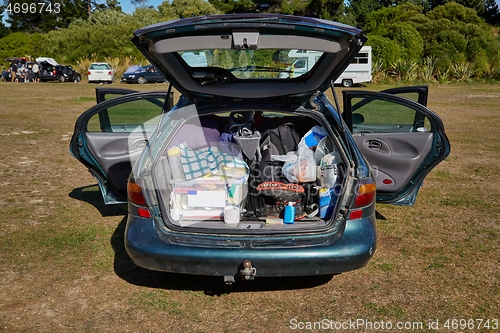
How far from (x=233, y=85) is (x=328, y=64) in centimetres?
77

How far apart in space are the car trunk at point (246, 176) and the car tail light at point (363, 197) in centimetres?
15

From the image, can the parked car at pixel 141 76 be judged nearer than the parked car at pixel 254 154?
No

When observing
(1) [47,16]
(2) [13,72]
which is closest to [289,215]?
(2) [13,72]

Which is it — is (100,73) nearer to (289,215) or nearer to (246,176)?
(246,176)

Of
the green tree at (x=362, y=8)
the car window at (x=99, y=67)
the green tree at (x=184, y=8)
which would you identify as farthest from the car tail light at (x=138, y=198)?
the green tree at (x=362, y=8)

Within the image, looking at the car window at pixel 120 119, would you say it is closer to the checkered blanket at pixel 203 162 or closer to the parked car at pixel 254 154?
the parked car at pixel 254 154

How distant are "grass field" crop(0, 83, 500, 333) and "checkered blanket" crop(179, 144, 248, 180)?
2.76 ft

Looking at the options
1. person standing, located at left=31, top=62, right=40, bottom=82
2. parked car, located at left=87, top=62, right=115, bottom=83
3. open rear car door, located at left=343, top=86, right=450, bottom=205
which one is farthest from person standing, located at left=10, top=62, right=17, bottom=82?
open rear car door, located at left=343, top=86, right=450, bottom=205

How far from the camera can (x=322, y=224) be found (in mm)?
3623

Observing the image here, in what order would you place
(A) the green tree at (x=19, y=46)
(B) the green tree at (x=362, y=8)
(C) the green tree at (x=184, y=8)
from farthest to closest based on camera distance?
(B) the green tree at (x=362, y=8) → (C) the green tree at (x=184, y=8) → (A) the green tree at (x=19, y=46)

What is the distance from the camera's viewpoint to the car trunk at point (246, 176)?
381cm

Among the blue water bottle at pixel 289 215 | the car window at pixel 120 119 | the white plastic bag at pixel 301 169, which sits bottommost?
the blue water bottle at pixel 289 215

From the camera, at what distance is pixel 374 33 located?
115 ft

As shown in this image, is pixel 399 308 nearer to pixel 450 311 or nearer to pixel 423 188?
pixel 450 311
